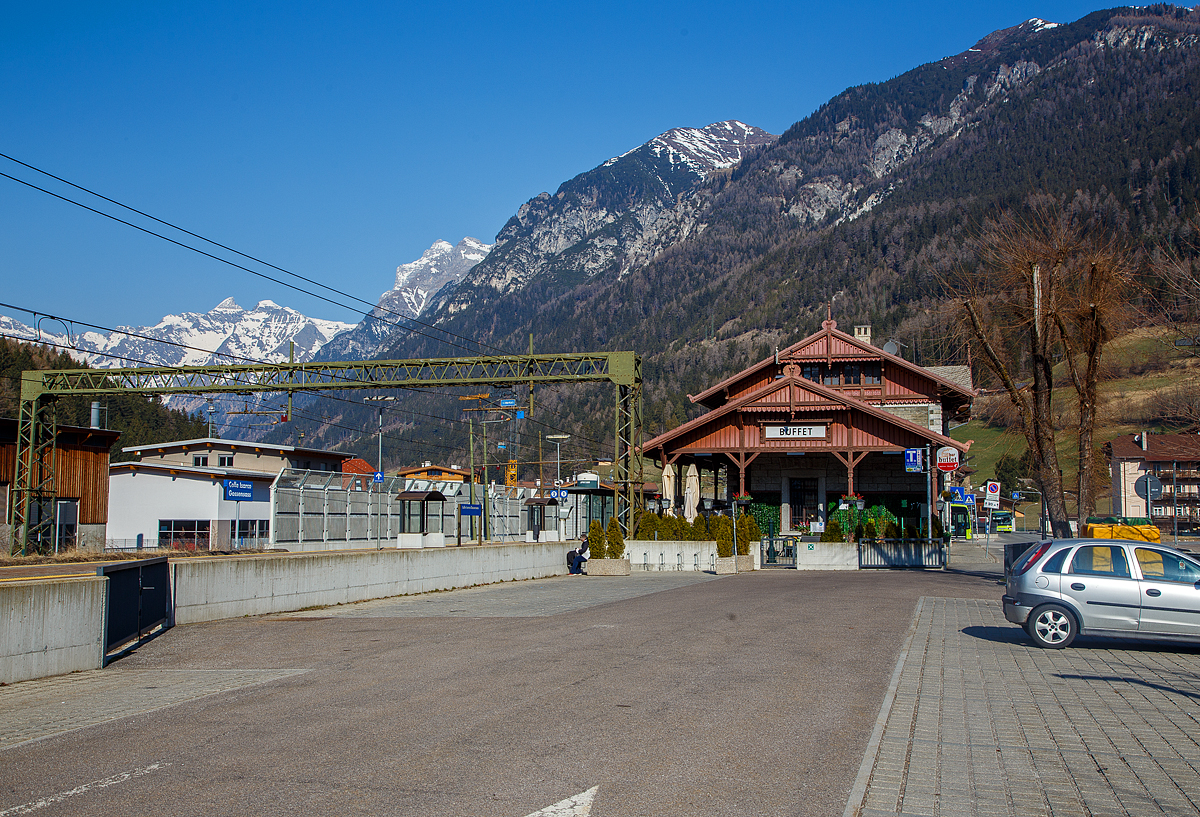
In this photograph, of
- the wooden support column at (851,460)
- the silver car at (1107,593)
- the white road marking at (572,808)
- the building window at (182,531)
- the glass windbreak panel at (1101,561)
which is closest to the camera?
the white road marking at (572,808)

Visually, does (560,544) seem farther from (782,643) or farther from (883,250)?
(883,250)

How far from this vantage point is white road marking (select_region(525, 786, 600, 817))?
5277 mm

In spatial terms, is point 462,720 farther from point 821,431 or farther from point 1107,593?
point 821,431

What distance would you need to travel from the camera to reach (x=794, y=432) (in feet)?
137

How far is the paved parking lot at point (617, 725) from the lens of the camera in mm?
5676

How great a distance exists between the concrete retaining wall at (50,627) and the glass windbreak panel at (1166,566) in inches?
512

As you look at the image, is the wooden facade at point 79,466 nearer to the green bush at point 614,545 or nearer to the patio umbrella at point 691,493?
the green bush at point 614,545

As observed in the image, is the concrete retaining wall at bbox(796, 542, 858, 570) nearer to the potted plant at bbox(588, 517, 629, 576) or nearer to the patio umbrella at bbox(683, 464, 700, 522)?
the potted plant at bbox(588, 517, 629, 576)

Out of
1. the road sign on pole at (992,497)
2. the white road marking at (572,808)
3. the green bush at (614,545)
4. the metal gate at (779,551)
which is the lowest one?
the metal gate at (779,551)

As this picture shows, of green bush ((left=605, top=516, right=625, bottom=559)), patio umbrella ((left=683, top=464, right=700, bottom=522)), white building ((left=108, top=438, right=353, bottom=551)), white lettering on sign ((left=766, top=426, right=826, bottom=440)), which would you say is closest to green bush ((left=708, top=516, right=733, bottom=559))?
green bush ((left=605, top=516, right=625, bottom=559))

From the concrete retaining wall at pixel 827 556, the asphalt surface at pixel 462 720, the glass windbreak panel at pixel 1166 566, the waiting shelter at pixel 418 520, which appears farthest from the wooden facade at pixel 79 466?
the glass windbreak panel at pixel 1166 566

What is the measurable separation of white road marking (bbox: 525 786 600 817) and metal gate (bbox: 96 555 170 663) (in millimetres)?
6793

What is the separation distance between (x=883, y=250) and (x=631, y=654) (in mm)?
172855

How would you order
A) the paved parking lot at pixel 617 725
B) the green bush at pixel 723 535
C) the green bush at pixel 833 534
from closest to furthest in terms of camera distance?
the paved parking lot at pixel 617 725 → the green bush at pixel 723 535 → the green bush at pixel 833 534
